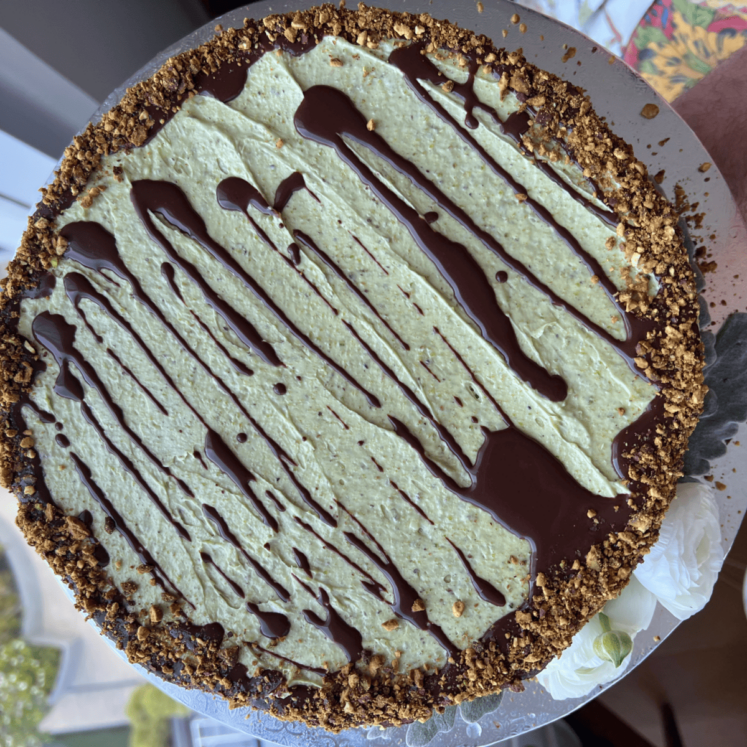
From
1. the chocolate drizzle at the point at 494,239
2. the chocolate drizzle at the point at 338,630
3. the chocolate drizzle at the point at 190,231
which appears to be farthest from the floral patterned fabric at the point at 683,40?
the chocolate drizzle at the point at 338,630

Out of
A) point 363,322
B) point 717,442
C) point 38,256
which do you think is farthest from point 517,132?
point 38,256

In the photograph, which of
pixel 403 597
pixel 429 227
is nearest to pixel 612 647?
pixel 403 597

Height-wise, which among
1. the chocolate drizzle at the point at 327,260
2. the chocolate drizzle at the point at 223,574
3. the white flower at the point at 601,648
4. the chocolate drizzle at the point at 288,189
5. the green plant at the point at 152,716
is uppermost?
the chocolate drizzle at the point at 288,189

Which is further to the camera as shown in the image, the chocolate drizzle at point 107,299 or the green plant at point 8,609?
the green plant at point 8,609

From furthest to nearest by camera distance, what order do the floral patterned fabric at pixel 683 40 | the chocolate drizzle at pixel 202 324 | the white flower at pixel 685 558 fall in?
the floral patterned fabric at pixel 683 40 < the chocolate drizzle at pixel 202 324 < the white flower at pixel 685 558

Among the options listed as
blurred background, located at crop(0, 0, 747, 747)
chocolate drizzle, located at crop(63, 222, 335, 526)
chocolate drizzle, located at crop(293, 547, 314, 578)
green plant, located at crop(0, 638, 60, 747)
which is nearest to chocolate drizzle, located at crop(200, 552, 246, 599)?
chocolate drizzle, located at crop(293, 547, 314, 578)

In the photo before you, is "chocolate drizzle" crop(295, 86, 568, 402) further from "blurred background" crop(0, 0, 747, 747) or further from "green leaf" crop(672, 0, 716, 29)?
"green leaf" crop(672, 0, 716, 29)

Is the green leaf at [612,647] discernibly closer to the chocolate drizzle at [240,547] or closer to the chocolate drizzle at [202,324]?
the chocolate drizzle at [240,547]

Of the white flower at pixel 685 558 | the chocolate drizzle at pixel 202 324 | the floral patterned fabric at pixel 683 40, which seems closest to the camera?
the white flower at pixel 685 558
